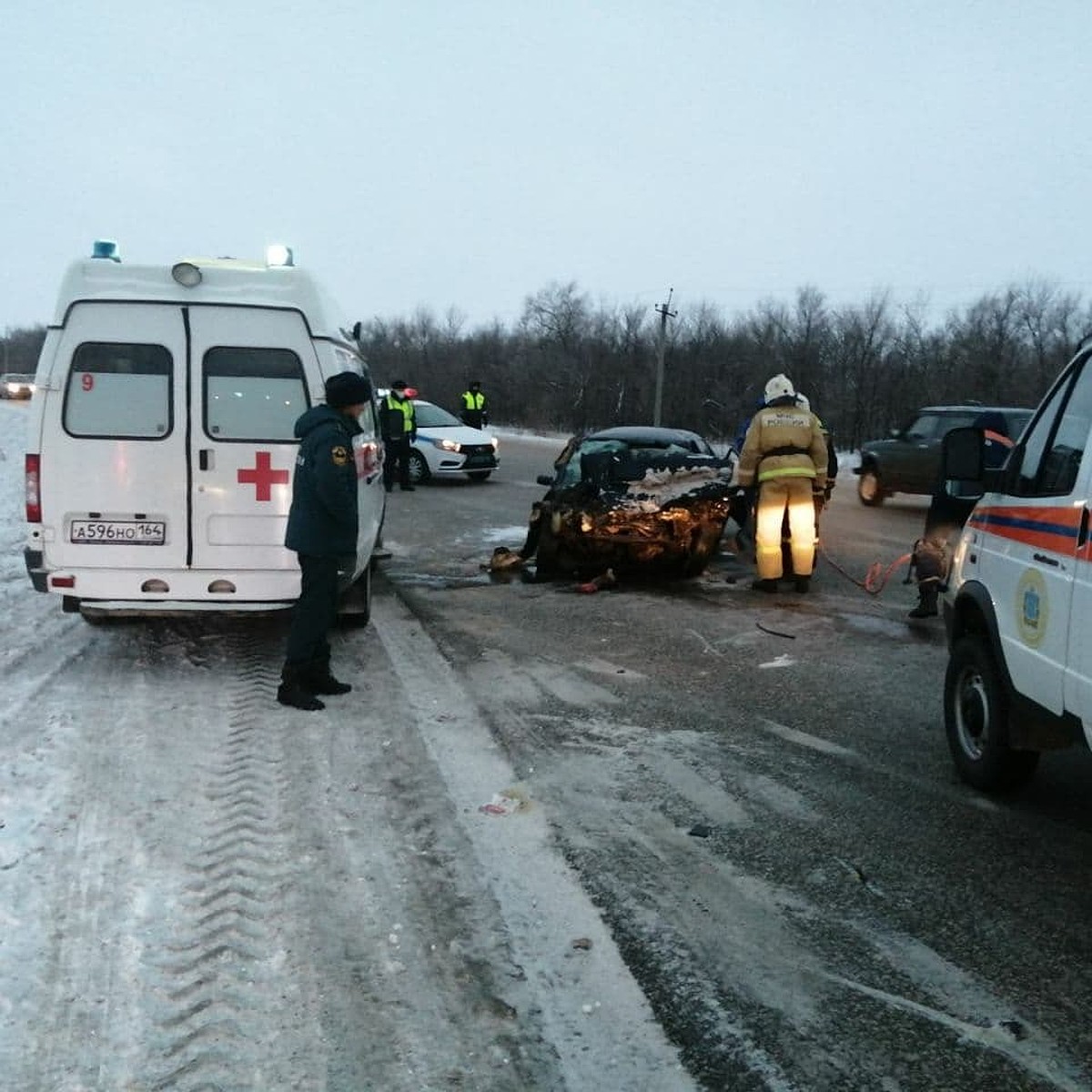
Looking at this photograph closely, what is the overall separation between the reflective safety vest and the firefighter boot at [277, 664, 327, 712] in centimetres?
1004

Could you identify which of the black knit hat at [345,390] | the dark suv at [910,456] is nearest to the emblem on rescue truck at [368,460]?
the black knit hat at [345,390]

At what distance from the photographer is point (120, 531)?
5832 millimetres

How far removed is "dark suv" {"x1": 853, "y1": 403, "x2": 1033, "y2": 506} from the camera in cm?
1569

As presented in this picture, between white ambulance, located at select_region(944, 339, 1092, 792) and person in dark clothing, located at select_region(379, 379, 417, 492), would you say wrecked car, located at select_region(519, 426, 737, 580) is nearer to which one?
white ambulance, located at select_region(944, 339, 1092, 792)

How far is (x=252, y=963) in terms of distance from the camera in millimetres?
2982

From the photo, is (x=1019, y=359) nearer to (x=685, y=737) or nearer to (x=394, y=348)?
(x=685, y=737)

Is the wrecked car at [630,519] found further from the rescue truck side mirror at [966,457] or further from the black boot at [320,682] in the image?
the rescue truck side mirror at [966,457]

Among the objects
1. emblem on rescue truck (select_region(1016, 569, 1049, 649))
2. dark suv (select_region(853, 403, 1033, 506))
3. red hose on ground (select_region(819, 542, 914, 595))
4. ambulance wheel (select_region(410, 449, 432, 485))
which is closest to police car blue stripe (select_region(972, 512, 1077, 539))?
emblem on rescue truck (select_region(1016, 569, 1049, 649))

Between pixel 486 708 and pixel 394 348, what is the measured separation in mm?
81321

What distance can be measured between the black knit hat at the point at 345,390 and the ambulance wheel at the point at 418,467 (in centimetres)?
1335

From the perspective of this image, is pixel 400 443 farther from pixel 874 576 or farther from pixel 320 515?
pixel 320 515

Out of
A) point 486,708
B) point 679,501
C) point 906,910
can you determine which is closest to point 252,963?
point 906,910

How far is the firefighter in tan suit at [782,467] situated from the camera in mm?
8750

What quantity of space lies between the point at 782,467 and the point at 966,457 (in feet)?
14.3
